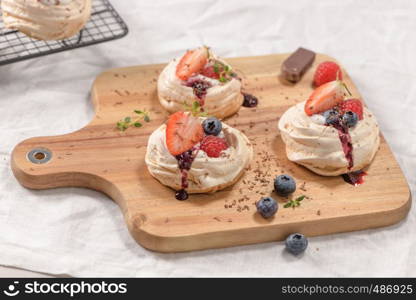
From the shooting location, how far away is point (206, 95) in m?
4.76

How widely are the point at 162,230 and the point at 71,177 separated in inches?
27.7

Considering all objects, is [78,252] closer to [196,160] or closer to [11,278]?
[11,278]

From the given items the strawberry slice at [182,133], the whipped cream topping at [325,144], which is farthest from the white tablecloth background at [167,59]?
the strawberry slice at [182,133]

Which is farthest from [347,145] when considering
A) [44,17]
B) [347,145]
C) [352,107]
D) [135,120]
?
[44,17]

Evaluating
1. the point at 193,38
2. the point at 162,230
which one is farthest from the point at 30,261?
the point at 193,38

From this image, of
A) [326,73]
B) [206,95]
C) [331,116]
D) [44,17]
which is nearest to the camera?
[331,116]

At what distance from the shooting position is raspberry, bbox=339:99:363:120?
4551 millimetres

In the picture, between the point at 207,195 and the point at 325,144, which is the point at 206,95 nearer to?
the point at 207,195

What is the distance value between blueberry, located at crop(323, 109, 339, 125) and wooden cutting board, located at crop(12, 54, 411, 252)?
335mm

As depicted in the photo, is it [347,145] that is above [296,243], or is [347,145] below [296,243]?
above

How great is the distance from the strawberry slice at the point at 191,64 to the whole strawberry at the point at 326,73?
82 centimetres

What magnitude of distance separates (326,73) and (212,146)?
4.00ft

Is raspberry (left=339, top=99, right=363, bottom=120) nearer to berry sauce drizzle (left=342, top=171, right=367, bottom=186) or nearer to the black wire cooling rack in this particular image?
berry sauce drizzle (left=342, top=171, right=367, bottom=186)

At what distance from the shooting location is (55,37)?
500 cm
